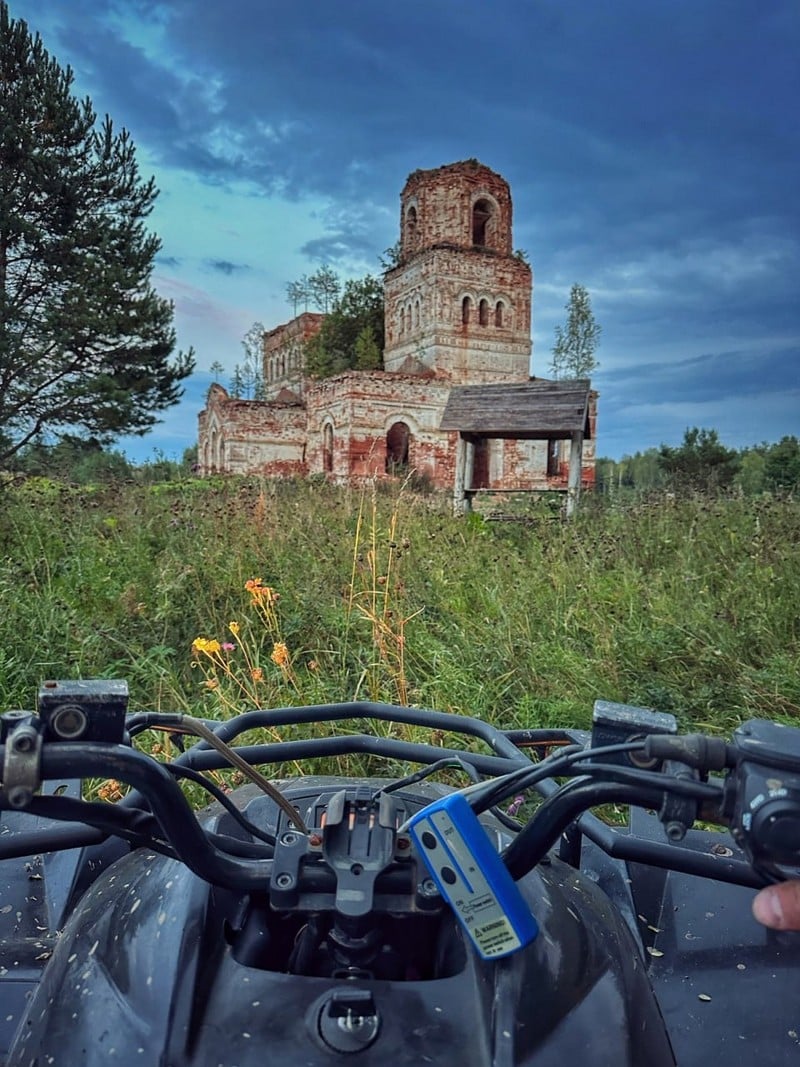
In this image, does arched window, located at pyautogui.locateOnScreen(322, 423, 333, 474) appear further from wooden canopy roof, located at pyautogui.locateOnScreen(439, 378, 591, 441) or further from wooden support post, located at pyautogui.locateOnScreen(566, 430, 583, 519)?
wooden support post, located at pyautogui.locateOnScreen(566, 430, 583, 519)

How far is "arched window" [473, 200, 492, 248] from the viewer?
2939 cm

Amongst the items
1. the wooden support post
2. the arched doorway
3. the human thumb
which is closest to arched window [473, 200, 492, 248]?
the arched doorway

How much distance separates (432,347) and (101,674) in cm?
2602

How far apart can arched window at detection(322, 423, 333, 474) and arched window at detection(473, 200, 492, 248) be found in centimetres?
966

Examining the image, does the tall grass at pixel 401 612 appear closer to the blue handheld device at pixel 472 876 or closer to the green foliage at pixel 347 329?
the blue handheld device at pixel 472 876

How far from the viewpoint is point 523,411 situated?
12.7 metres

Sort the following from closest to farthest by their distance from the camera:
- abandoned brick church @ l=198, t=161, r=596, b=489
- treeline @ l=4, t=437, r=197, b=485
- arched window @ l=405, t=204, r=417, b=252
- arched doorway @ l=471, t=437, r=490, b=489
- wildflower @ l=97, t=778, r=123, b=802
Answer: wildflower @ l=97, t=778, r=123, b=802
treeline @ l=4, t=437, r=197, b=485
abandoned brick church @ l=198, t=161, r=596, b=489
arched doorway @ l=471, t=437, r=490, b=489
arched window @ l=405, t=204, r=417, b=252

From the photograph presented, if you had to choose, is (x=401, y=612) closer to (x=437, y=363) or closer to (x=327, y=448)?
(x=327, y=448)

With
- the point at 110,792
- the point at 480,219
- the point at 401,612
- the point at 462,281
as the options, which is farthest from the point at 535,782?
the point at 480,219

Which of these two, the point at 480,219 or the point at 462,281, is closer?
the point at 462,281

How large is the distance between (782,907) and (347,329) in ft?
117

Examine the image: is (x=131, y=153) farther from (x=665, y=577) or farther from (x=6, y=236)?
(x=665, y=577)

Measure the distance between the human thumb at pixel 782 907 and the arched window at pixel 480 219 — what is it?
3072 cm

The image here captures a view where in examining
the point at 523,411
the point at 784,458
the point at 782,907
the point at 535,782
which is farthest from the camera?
the point at 784,458
